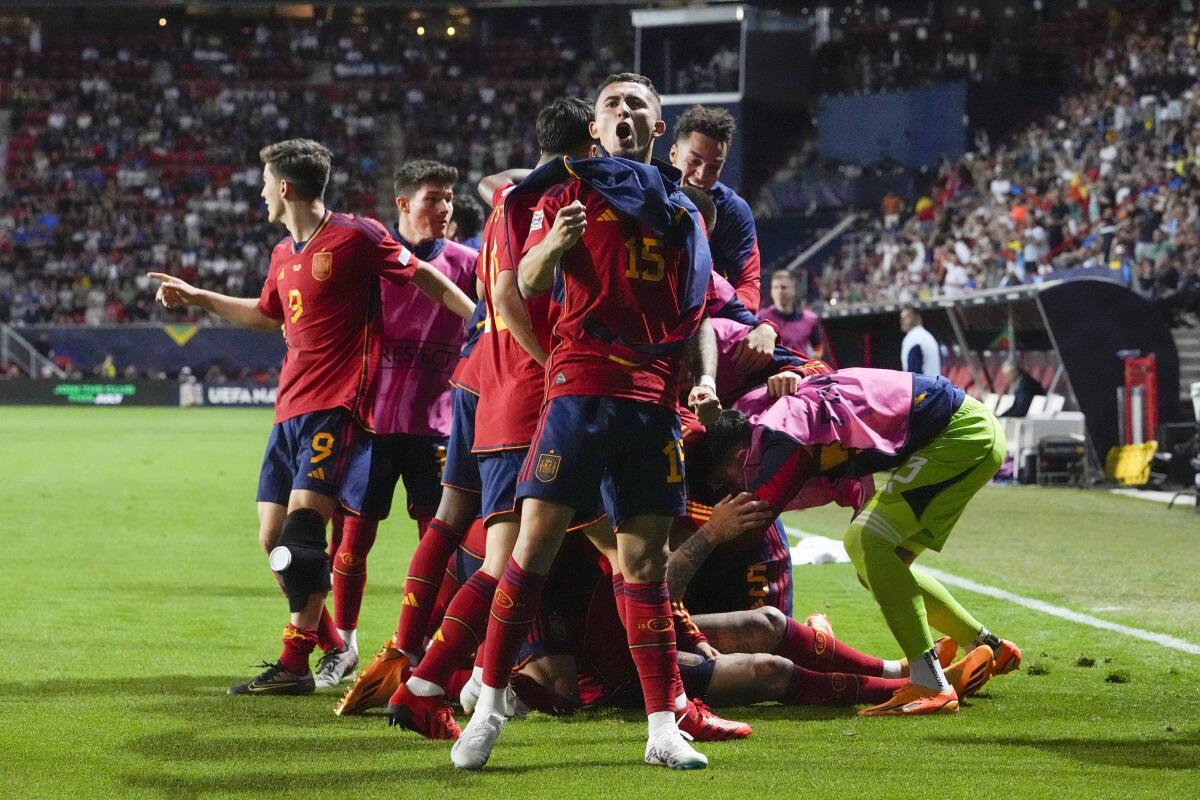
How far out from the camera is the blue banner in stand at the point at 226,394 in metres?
43.0

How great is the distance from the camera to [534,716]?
19.4ft

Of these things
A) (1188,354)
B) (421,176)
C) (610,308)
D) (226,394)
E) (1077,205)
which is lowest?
(226,394)

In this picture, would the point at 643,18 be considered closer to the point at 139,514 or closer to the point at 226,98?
the point at 226,98

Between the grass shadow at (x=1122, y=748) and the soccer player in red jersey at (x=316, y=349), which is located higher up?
the soccer player in red jersey at (x=316, y=349)

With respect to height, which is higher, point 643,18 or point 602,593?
point 643,18

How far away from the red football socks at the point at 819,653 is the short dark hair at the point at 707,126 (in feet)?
7.27

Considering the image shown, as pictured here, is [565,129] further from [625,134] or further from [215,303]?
[215,303]

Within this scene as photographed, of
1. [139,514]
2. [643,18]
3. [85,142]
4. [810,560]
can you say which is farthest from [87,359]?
[810,560]

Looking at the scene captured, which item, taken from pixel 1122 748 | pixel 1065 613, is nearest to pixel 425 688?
pixel 1122 748

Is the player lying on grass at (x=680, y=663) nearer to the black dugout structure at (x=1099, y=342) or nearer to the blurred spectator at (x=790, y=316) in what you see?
the blurred spectator at (x=790, y=316)

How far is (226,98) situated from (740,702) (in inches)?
1904

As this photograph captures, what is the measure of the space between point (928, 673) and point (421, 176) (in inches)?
121

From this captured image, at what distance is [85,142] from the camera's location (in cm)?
4981

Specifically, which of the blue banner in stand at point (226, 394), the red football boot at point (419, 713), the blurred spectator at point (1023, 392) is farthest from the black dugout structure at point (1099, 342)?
the blue banner in stand at point (226, 394)
